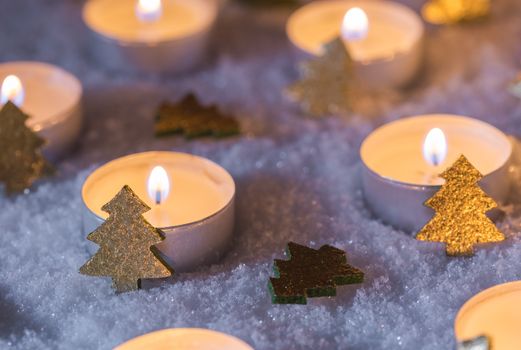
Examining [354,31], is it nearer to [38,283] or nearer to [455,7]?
[455,7]

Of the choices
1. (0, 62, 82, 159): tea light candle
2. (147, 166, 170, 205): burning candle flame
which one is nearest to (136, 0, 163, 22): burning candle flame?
(0, 62, 82, 159): tea light candle

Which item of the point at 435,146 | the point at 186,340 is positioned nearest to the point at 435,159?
the point at 435,146

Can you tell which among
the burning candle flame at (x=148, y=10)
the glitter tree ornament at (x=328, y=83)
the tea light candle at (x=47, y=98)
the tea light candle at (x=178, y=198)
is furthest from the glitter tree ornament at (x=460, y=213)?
the burning candle flame at (x=148, y=10)

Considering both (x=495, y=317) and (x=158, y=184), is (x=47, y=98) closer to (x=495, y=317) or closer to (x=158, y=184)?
(x=158, y=184)

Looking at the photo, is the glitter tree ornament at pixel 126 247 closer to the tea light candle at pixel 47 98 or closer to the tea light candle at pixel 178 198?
the tea light candle at pixel 178 198

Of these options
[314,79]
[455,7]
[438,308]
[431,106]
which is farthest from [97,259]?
[455,7]

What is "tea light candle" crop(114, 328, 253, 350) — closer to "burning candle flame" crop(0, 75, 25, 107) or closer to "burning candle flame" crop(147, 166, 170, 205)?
"burning candle flame" crop(147, 166, 170, 205)
